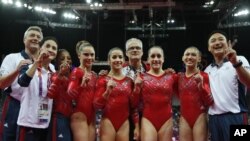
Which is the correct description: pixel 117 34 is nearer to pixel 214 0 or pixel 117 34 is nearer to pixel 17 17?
pixel 17 17

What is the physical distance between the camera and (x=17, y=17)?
1420 centimetres

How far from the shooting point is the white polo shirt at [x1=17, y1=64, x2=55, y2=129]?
11.4 feet

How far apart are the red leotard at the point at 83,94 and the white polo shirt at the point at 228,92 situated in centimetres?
155

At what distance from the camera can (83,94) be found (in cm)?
405

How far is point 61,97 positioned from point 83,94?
0.30 m

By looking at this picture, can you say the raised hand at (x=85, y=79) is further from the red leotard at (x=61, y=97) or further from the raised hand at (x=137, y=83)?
the raised hand at (x=137, y=83)

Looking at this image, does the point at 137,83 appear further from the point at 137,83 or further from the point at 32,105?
the point at 32,105

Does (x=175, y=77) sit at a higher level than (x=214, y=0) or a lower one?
lower

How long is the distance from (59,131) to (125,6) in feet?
25.7

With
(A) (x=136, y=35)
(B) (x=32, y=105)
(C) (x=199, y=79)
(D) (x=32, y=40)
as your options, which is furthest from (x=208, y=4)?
(B) (x=32, y=105)

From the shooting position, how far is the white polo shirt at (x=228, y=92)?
373cm

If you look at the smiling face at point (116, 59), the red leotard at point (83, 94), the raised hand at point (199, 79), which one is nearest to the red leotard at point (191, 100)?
the raised hand at point (199, 79)

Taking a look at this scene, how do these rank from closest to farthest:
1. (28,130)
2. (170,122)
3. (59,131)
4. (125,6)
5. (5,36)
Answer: (28,130), (59,131), (170,122), (125,6), (5,36)

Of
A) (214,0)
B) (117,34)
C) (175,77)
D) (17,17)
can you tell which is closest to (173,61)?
(117,34)
